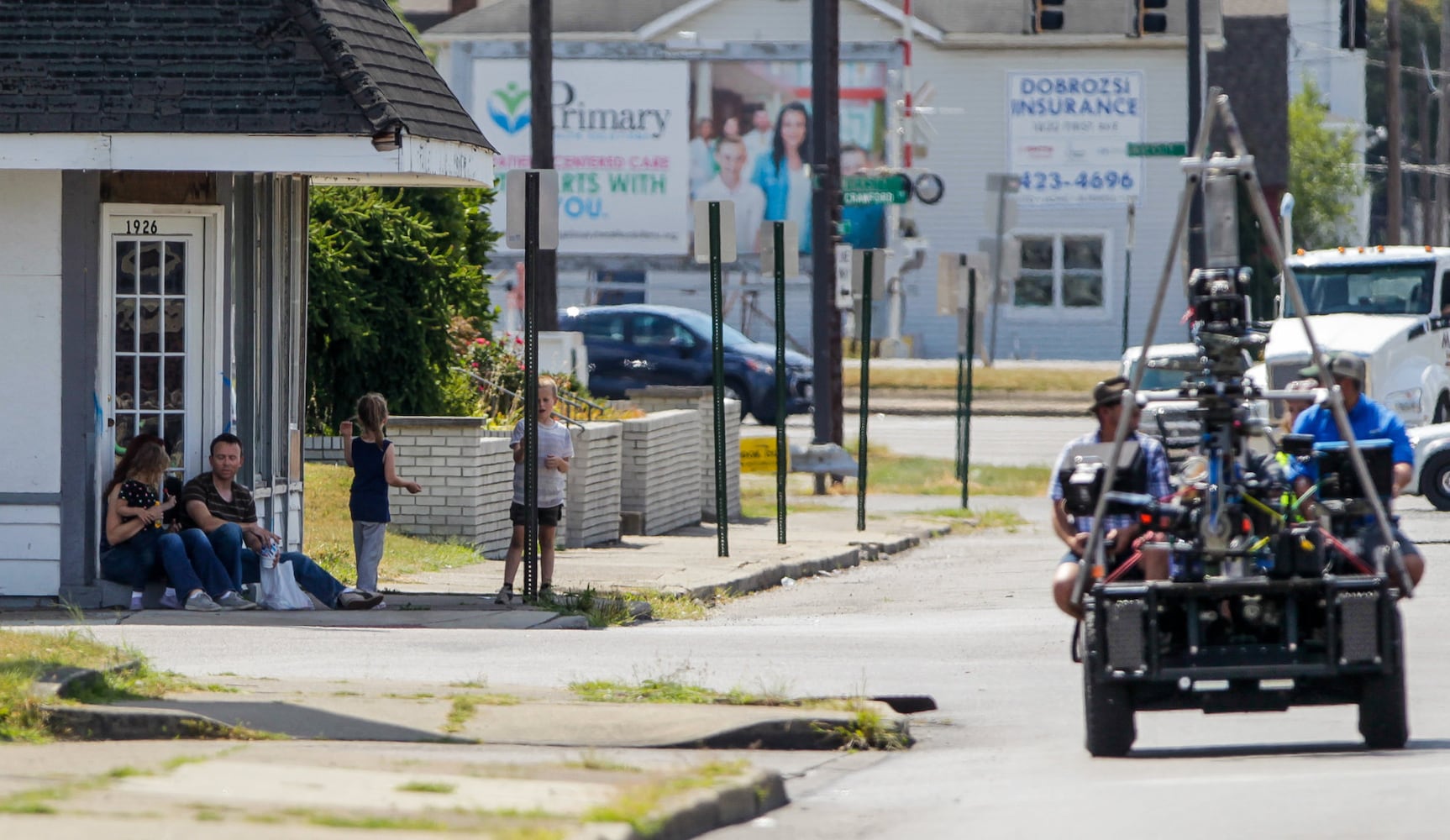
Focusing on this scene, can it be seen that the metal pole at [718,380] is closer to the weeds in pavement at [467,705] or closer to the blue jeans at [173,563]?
the blue jeans at [173,563]

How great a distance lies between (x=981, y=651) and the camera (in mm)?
11898

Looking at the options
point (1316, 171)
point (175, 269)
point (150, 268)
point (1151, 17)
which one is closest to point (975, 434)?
point (1151, 17)

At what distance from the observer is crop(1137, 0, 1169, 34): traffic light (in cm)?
2655

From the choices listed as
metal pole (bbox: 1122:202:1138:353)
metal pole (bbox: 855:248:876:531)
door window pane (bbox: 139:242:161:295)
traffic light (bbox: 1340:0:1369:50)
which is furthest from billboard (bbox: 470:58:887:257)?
door window pane (bbox: 139:242:161:295)

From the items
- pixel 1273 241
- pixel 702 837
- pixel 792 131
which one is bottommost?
pixel 702 837

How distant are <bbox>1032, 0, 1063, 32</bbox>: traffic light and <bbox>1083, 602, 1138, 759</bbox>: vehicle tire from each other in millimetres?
18914

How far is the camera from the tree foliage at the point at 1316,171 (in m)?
59.3

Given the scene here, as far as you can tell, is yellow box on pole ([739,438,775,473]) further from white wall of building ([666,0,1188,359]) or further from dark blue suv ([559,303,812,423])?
white wall of building ([666,0,1188,359])

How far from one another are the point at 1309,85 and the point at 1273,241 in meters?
56.0

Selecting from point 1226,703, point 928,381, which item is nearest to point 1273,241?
point 1226,703

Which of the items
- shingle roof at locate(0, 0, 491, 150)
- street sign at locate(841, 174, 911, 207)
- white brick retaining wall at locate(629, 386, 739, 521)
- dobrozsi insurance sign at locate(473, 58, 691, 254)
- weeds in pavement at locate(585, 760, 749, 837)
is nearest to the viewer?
weeds in pavement at locate(585, 760, 749, 837)

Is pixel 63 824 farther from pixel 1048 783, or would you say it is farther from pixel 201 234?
pixel 201 234

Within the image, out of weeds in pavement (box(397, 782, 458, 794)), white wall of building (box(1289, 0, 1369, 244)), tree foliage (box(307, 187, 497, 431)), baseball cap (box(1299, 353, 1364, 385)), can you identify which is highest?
white wall of building (box(1289, 0, 1369, 244))

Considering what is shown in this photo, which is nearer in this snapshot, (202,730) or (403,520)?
(202,730)
